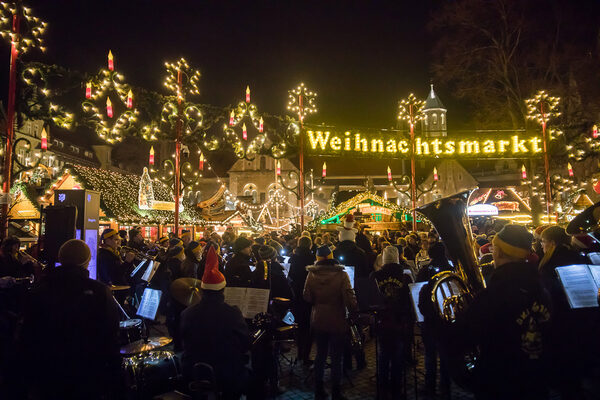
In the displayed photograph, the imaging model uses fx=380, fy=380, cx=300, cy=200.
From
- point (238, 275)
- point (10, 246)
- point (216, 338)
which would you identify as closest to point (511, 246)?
point (216, 338)

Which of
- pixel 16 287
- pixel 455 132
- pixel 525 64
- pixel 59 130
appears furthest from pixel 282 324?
pixel 59 130

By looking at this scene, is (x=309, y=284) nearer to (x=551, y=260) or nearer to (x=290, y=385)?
(x=290, y=385)

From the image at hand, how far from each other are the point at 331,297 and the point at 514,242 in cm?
266

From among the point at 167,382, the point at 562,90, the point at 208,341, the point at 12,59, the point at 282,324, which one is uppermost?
the point at 562,90

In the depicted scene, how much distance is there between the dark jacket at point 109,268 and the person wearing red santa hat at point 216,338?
426 centimetres

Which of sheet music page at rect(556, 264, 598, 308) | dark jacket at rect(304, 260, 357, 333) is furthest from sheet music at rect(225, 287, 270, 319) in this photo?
sheet music page at rect(556, 264, 598, 308)

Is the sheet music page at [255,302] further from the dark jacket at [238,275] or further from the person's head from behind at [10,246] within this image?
the person's head from behind at [10,246]

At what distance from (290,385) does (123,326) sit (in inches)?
104

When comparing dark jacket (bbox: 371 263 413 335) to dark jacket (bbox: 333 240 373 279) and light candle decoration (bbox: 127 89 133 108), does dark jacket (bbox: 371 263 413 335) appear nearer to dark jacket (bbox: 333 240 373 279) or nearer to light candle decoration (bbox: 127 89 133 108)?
dark jacket (bbox: 333 240 373 279)

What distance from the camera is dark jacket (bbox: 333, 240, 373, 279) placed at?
6605 mm

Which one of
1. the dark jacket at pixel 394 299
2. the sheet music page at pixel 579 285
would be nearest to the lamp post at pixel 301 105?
the dark jacket at pixel 394 299

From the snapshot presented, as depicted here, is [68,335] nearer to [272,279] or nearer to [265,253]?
[265,253]

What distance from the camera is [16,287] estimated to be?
6.09 m

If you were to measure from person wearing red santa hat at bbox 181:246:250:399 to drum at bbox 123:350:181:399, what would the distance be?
4.02 feet
